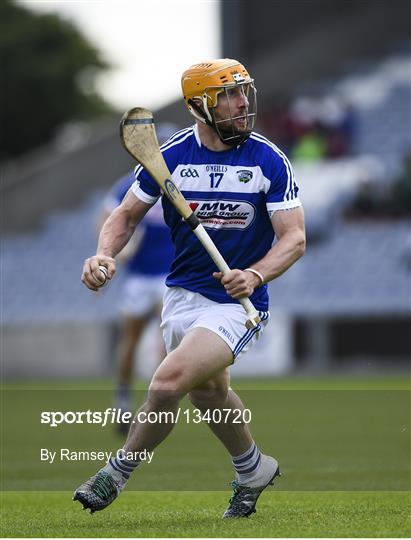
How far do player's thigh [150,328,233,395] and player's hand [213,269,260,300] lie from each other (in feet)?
0.85

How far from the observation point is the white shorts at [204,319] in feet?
21.5

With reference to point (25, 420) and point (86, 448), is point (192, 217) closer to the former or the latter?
point (86, 448)

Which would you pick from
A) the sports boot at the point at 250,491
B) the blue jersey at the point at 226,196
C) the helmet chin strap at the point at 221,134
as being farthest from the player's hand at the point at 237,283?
the sports boot at the point at 250,491

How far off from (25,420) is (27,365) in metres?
10.0

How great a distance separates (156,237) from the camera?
12.4 m

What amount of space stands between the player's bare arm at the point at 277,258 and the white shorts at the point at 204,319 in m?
0.21

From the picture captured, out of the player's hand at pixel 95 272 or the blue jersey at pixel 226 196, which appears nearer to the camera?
the player's hand at pixel 95 272

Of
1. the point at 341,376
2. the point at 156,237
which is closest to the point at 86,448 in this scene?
the point at 156,237

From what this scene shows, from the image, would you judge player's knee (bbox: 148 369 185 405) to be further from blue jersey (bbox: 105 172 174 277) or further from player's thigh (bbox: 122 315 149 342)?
blue jersey (bbox: 105 172 174 277)

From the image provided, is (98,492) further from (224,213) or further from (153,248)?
(153,248)

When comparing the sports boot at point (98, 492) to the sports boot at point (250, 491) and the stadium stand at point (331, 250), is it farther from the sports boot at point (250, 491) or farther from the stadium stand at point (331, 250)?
the stadium stand at point (331, 250)

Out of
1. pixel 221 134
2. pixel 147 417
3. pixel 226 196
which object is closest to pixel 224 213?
pixel 226 196

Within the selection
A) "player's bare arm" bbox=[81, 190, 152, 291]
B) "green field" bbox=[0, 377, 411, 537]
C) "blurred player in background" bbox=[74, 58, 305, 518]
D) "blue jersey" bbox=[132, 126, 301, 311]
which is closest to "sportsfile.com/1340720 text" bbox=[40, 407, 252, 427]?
"blurred player in background" bbox=[74, 58, 305, 518]

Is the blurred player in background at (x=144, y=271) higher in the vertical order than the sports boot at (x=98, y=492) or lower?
lower
